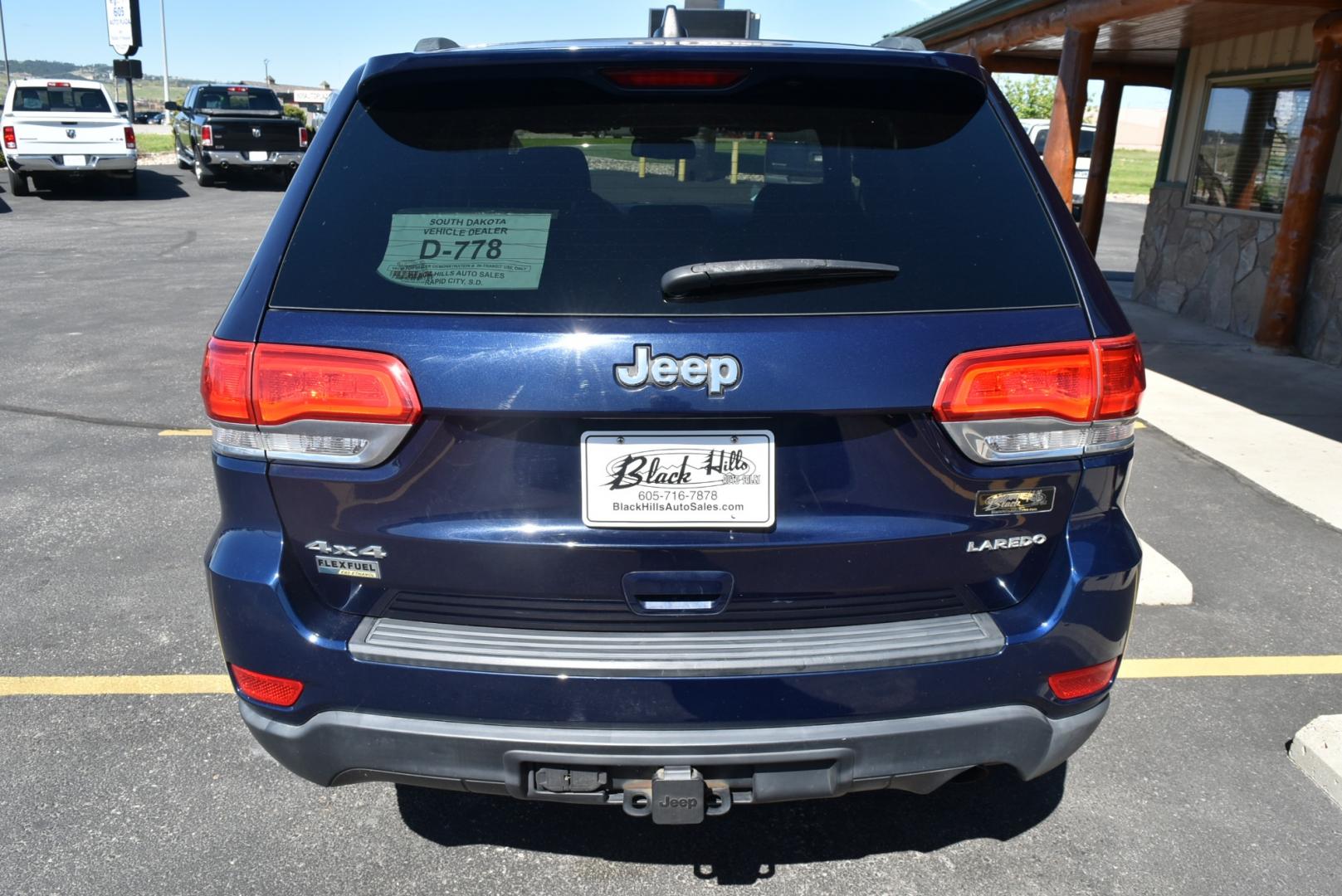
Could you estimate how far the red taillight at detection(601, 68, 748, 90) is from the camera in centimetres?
217

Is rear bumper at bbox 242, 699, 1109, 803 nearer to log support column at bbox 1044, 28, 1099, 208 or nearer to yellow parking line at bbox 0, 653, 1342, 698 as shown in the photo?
yellow parking line at bbox 0, 653, 1342, 698

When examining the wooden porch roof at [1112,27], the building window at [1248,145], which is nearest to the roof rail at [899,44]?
the wooden porch roof at [1112,27]

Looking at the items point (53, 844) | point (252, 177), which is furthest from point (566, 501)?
point (252, 177)

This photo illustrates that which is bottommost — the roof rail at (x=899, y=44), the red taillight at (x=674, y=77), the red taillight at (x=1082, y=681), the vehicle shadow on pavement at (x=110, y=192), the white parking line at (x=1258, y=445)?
the vehicle shadow on pavement at (x=110, y=192)

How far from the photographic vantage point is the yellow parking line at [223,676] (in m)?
3.34

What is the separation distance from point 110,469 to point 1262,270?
30.9 ft

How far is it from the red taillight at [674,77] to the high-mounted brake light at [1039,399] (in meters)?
0.77

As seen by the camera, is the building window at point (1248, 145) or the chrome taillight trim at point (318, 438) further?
the building window at point (1248, 145)

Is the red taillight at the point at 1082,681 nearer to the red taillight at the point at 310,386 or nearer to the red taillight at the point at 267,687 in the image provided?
the red taillight at the point at 310,386

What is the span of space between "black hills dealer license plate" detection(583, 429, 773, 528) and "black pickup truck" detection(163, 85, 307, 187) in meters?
20.6

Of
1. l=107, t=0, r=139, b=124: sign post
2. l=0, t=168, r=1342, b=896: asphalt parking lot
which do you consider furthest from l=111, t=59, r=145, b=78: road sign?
l=0, t=168, r=1342, b=896: asphalt parking lot

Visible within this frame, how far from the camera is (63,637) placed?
12.0ft

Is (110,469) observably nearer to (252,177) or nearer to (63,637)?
(63,637)

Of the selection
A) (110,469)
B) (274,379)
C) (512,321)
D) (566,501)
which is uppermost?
(512,321)
